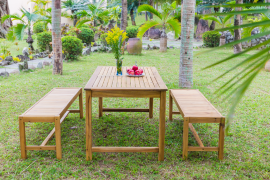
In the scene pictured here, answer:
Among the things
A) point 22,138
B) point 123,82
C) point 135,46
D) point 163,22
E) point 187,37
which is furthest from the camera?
point 163,22

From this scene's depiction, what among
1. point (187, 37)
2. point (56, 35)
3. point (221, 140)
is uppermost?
point (56, 35)

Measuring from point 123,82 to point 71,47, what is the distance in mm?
6103

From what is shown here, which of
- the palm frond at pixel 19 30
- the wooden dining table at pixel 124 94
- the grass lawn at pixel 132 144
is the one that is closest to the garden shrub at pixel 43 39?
the palm frond at pixel 19 30

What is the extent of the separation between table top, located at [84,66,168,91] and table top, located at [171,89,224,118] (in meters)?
0.40

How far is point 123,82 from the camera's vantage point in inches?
115

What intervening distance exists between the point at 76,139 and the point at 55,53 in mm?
3964

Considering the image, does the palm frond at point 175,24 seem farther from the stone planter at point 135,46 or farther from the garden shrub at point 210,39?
the garden shrub at point 210,39

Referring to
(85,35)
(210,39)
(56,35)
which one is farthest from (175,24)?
(56,35)

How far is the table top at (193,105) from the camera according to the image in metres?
2.72

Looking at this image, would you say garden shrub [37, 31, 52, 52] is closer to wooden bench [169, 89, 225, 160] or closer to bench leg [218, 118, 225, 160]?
wooden bench [169, 89, 225, 160]

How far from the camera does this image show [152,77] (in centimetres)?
324

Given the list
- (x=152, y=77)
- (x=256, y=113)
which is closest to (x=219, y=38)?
(x=256, y=113)

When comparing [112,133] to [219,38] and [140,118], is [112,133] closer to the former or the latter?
[140,118]

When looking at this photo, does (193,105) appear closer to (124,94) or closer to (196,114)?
(196,114)
